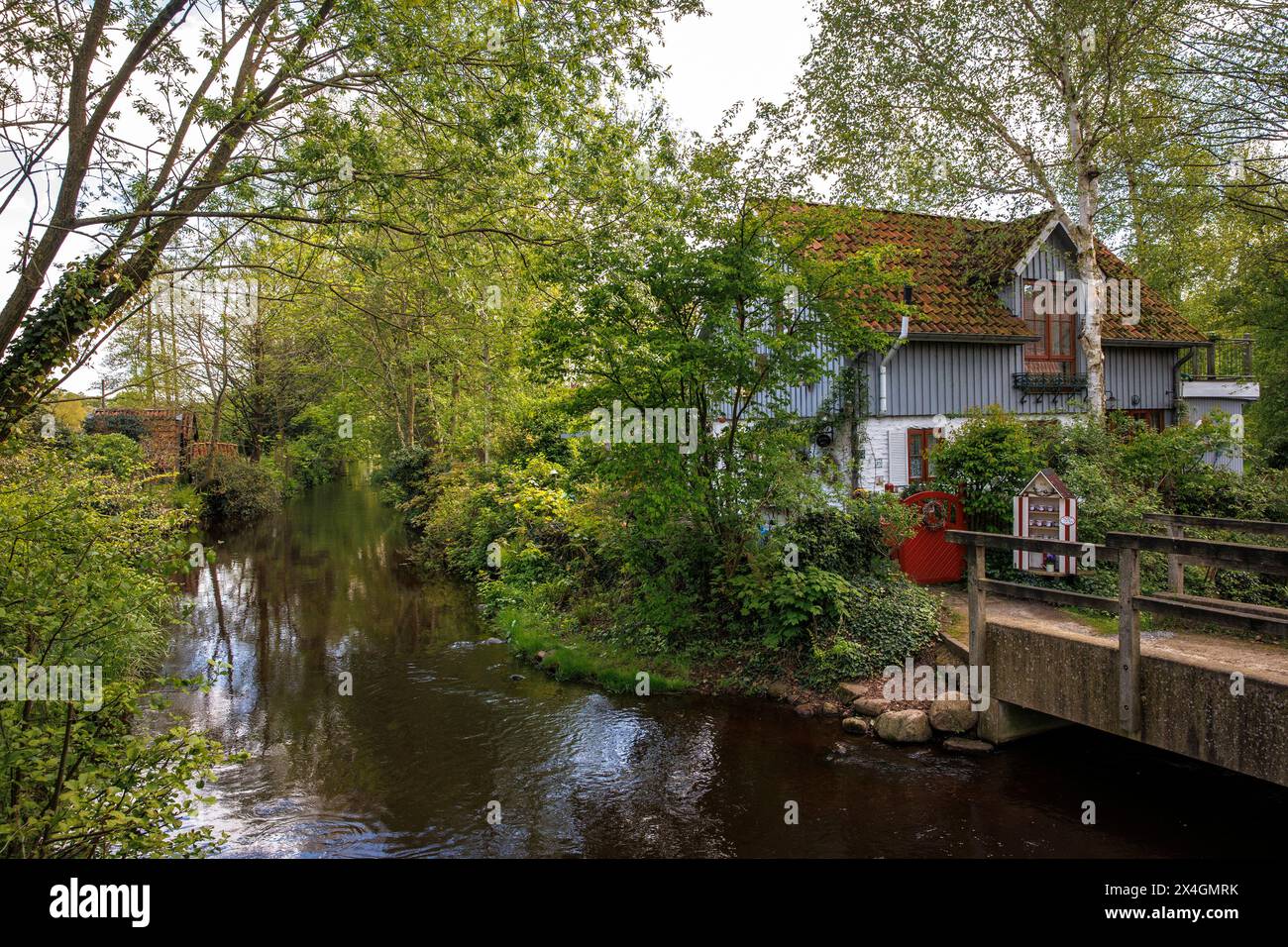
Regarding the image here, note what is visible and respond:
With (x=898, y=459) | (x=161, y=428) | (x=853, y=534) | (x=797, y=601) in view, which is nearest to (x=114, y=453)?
(x=161, y=428)

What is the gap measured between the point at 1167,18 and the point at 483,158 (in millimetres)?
13671

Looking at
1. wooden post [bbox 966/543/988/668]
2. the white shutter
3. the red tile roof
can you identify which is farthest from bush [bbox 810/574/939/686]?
the red tile roof

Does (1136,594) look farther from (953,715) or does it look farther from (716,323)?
(716,323)

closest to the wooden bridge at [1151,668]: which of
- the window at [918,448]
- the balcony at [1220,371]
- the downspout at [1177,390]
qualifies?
the window at [918,448]

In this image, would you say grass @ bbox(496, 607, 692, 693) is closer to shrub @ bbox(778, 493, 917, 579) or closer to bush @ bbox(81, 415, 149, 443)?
shrub @ bbox(778, 493, 917, 579)

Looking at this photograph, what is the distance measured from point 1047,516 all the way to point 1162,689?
16.6ft

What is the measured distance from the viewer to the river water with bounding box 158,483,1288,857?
6.91 m

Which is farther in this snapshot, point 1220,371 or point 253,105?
point 1220,371

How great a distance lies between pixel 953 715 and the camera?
8789 millimetres

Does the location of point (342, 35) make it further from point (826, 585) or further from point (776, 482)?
point (826, 585)

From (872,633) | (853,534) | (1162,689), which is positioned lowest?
(872,633)

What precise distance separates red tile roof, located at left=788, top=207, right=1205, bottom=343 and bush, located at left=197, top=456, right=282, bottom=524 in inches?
991
